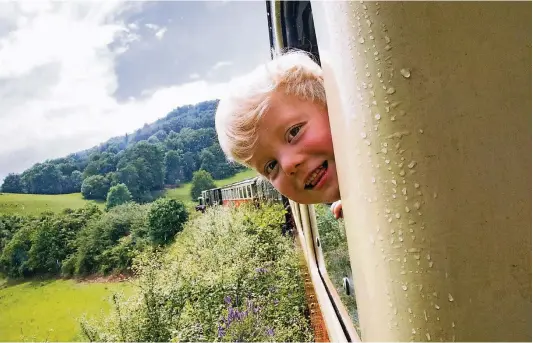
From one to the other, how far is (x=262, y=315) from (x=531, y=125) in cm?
614

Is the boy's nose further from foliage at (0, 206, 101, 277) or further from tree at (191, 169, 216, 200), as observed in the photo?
tree at (191, 169, 216, 200)

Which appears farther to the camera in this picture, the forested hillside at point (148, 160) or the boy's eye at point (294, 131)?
the forested hillside at point (148, 160)

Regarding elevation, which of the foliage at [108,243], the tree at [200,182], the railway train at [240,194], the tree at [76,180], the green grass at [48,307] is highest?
the tree at [76,180]

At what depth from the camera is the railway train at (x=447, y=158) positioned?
0.34 m

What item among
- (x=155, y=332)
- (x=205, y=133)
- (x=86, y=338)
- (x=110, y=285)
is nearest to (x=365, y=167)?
(x=155, y=332)

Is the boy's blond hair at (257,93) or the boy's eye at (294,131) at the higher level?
the boy's blond hair at (257,93)

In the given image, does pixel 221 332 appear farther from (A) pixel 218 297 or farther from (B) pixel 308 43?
(B) pixel 308 43

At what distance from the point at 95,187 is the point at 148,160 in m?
1.97

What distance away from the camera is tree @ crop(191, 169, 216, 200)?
12.6m

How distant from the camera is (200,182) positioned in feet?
42.0

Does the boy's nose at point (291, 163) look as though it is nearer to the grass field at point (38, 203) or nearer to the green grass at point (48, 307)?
the green grass at point (48, 307)

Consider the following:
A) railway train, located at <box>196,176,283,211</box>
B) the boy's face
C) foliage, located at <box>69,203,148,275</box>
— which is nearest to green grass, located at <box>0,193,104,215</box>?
foliage, located at <box>69,203,148,275</box>

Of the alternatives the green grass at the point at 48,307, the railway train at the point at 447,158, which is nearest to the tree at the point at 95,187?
the green grass at the point at 48,307

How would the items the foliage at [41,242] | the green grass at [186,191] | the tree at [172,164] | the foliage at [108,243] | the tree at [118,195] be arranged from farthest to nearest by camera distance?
the tree at [172,164]
the green grass at [186,191]
the tree at [118,195]
the foliage at [108,243]
the foliage at [41,242]
